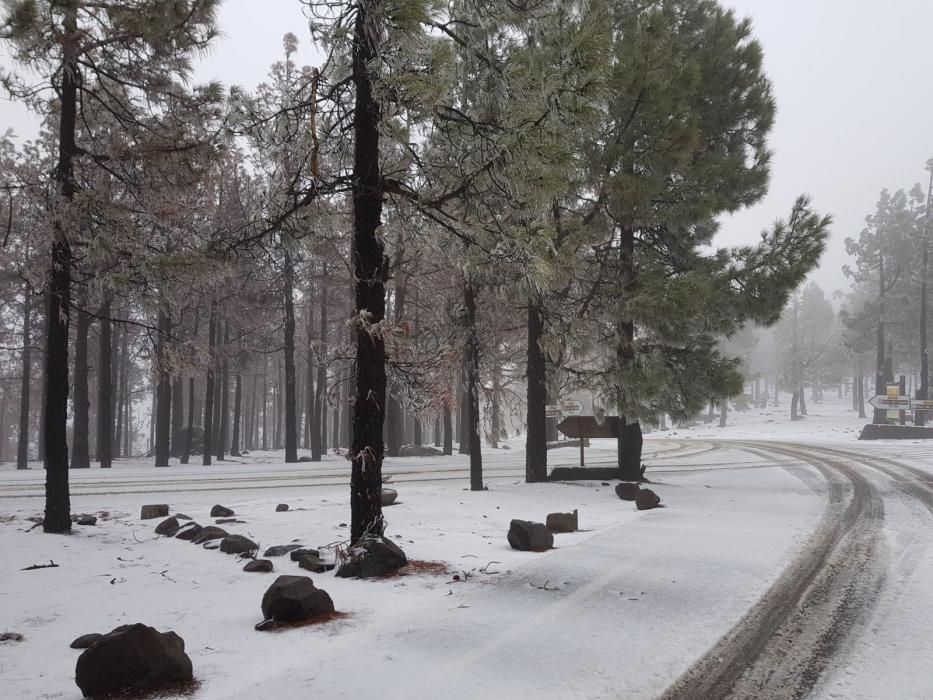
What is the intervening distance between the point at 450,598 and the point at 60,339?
7.14 metres

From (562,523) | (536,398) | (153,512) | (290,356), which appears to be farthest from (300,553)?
(290,356)

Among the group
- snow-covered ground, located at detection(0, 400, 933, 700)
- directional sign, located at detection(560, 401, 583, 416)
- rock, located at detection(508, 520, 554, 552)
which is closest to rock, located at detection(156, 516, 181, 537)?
snow-covered ground, located at detection(0, 400, 933, 700)

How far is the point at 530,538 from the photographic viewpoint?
697cm

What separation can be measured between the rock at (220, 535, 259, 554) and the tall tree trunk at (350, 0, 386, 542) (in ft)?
5.20

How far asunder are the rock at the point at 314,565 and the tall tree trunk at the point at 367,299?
0.40m

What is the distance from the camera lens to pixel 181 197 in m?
9.48

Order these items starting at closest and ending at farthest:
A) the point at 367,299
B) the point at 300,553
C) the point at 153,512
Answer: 1. the point at 367,299
2. the point at 300,553
3. the point at 153,512

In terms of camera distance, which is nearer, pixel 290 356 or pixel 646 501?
pixel 646 501

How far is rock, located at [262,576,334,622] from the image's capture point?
4.58 m

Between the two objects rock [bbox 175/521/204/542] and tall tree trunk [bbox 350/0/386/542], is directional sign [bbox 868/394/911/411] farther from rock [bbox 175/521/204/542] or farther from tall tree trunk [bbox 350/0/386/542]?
rock [bbox 175/521/204/542]

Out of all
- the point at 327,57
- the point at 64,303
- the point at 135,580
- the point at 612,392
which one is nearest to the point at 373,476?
the point at 135,580

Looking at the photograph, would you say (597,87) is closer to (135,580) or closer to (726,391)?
(135,580)

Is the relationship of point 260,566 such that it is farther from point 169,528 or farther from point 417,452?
point 417,452

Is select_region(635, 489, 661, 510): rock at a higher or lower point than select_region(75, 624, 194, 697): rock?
lower
